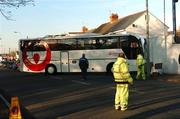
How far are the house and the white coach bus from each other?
62.6 inches

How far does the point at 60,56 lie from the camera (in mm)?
39156

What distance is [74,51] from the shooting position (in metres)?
38.9

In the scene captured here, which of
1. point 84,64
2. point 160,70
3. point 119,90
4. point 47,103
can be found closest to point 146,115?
point 119,90

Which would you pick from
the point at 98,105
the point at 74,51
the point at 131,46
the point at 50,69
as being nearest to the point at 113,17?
the point at 74,51

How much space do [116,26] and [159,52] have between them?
34.0 metres

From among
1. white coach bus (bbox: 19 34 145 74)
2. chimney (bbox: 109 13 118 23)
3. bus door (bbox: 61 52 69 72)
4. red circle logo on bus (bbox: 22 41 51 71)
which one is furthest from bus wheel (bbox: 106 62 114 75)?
chimney (bbox: 109 13 118 23)

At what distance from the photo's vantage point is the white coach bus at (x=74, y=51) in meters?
37.0

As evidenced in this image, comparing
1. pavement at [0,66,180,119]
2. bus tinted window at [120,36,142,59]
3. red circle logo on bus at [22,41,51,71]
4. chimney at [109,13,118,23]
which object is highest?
chimney at [109,13,118,23]

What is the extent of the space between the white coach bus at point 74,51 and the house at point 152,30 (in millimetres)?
1589

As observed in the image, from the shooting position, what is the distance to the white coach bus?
3700 centimetres

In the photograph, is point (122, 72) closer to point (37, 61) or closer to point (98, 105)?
point (98, 105)

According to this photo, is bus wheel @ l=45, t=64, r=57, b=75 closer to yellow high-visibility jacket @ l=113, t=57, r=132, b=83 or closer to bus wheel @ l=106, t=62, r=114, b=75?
bus wheel @ l=106, t=62, r=114, b=75

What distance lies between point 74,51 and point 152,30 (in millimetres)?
31929

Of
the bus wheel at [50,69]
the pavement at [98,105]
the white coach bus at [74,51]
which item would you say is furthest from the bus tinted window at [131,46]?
→ the pavement at [98,105]
